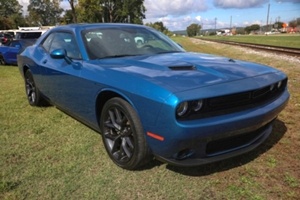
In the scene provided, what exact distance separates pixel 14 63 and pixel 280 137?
38.8 ft

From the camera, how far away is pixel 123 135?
2.98 m

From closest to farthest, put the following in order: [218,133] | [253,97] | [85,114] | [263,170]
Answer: [218,133] < [253,97] < [263,170] < [85,114]

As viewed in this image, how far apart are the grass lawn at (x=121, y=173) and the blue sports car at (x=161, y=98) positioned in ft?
0.78

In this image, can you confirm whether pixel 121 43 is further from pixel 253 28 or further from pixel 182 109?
pixel 253 28

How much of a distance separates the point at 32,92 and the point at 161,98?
379cm

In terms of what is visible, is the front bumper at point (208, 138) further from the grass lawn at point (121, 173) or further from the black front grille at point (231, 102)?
the grass lawn at point (121, 173)

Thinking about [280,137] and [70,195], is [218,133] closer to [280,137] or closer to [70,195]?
[70,195]

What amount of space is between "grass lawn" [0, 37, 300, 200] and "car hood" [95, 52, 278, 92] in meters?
0.88

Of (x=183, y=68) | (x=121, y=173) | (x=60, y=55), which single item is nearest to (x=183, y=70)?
(x=183, y=68)

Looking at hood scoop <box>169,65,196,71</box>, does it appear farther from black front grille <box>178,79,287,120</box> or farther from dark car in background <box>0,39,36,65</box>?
dark car in background <box>0,39,36,65</box>

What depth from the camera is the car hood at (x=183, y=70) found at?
2.61 meters

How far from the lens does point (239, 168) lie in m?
2.99

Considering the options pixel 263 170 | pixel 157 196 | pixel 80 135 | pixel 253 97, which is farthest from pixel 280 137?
pixel 80 135

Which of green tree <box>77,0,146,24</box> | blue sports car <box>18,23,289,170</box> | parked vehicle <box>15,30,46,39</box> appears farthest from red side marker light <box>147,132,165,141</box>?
green tree <box>77,0,146,24</box>
